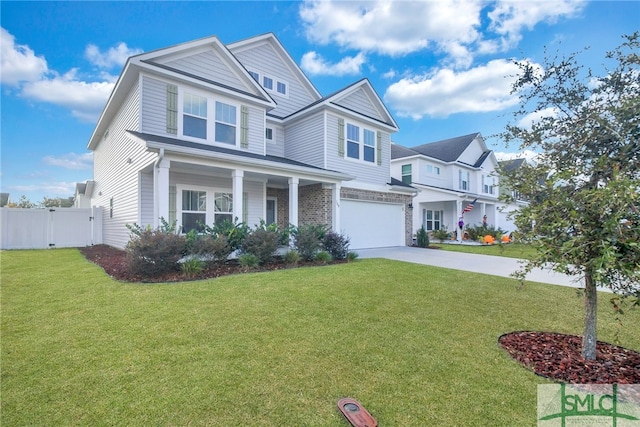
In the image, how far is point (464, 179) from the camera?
23.7 meters

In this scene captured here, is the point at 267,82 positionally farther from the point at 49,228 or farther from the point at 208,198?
the point at 49,228

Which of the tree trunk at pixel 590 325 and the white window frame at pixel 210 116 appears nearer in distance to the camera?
the tree trunk at pixel 590 325

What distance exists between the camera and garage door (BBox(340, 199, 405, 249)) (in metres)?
13.2

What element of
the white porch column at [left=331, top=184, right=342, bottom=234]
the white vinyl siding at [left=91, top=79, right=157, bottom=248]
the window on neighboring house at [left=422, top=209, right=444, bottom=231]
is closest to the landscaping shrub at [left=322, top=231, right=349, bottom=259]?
the white porch column at [left=331, top=184, right=342, bottom=234]

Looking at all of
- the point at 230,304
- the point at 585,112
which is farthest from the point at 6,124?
the point at 585,112

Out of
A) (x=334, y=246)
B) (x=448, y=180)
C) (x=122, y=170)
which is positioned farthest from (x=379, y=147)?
(x=122, y=170)

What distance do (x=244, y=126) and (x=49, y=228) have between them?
414 inches

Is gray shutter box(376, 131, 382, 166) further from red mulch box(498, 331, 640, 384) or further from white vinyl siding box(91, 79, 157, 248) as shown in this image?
red mulch box(498, 331, 640, 384)

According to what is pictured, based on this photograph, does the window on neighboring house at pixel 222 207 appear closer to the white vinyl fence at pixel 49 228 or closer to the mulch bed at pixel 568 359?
the white vinyl fence at pixel 49 228

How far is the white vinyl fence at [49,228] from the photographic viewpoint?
12.8 metres

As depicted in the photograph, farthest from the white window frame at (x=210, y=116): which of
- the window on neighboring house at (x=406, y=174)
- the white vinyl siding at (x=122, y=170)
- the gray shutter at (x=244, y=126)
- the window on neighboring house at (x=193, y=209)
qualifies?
the window on neighboring house at (x=406, y=174)

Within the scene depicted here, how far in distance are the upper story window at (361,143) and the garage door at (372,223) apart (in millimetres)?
2220

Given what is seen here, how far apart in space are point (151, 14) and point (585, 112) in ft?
43.7

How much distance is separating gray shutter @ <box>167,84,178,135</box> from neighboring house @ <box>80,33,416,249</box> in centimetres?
3
